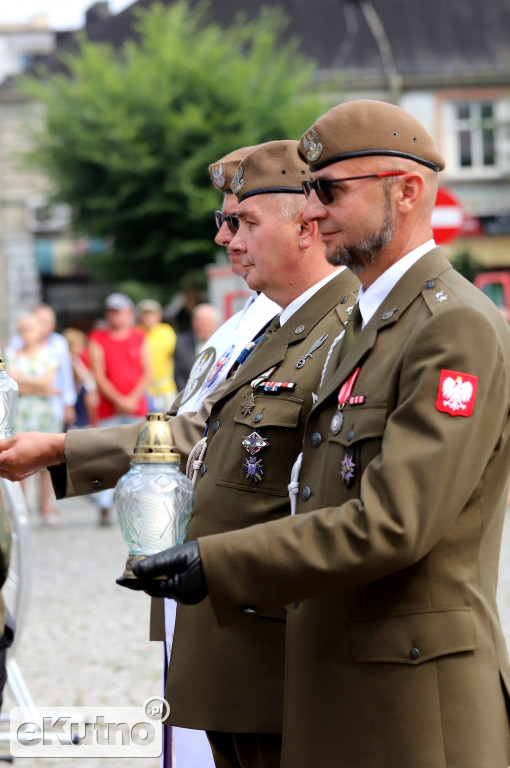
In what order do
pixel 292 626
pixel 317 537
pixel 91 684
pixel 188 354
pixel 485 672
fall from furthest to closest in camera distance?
pixel 188 354, pixel 91 684, pixel 292 626, pixel 485 672, pixel 317 537

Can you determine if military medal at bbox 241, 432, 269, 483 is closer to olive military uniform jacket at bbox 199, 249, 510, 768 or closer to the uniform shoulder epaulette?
olive military uniform jacket at bbox 199, 249, 510, 768

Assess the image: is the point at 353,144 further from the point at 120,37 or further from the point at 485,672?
the point at 120,37

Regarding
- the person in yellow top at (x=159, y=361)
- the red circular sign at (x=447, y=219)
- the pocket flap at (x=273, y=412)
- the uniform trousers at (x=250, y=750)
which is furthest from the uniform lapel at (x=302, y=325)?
the person in yellow top at (x=159, y=361)

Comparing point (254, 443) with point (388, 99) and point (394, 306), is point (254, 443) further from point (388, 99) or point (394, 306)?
point (388, 99)

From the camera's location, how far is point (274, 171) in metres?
3.25

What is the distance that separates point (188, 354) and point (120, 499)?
934 cm

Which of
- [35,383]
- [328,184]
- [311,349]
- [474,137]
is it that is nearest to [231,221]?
[311,349]

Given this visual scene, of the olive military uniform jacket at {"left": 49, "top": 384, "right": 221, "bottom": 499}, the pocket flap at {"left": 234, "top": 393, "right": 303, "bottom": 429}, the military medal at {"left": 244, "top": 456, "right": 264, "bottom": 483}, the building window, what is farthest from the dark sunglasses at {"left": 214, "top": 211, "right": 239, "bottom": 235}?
the building window

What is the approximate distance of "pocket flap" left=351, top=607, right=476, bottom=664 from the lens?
2.21m

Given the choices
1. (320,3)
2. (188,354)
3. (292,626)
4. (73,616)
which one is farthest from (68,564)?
(320,3)

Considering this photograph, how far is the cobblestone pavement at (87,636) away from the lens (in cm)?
579

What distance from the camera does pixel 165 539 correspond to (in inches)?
86.0

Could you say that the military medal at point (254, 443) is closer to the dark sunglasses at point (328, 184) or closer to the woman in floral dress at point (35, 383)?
the dark sunglasses at point (328, 184)

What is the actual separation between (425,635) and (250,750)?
0.94m
